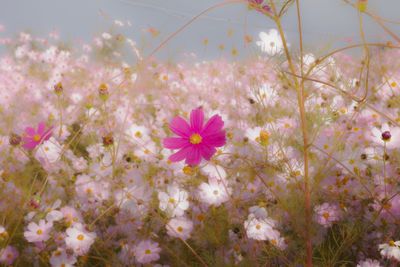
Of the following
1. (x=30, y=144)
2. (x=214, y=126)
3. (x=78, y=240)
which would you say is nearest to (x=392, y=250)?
(x=214, y=126)

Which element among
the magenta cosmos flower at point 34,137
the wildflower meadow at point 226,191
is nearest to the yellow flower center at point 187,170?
the wildflower meadow at point 226,191

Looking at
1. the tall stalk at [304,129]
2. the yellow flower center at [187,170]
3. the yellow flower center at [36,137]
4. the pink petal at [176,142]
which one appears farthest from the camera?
the yellow flower center at [36,137]

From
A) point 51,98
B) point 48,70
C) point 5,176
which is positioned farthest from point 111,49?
point 5,176

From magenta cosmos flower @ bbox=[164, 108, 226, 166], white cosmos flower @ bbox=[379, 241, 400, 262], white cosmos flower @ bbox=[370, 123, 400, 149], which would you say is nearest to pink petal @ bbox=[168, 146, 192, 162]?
magenta cosmos flower @ bbox=[164, 108, 226, 166]

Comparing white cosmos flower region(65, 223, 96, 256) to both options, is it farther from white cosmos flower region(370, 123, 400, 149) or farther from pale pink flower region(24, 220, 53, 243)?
white cosmos flower region(370, 123, 400, 149)

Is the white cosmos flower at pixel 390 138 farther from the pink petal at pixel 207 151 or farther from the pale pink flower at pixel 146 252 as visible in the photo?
the pale pink flower at pixel 146 252

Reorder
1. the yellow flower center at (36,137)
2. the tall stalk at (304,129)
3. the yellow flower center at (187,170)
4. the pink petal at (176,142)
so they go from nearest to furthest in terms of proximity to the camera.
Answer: the tall stalk at (304,129), the pink petal at (176,142), the yellow flower center at (187,170), the yellow flower center at (36,137)

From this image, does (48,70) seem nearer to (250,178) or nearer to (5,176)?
(5,176)
